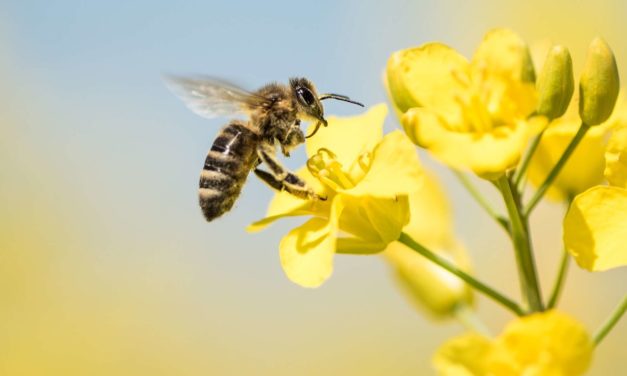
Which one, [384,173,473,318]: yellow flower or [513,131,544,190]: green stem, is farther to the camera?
[384,173,473,318]: yellow flower

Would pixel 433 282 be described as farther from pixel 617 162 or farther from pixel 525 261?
pixel 617 162

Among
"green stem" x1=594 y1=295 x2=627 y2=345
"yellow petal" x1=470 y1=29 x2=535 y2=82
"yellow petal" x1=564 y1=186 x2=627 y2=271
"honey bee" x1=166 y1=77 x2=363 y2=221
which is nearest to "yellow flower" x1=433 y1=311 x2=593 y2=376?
"yellow petal" x1=564 y1=186 x2=627 y2=271

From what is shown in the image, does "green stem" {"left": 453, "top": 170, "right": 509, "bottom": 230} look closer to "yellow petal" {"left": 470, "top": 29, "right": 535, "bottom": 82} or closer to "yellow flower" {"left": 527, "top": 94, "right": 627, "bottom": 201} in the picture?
"yellow flower" {"left": 527, "top": 94, "right": 627, "bottom": 201}

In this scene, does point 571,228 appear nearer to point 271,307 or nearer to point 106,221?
point 271,307

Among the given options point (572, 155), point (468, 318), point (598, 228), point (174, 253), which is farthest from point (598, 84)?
point (174, 253)

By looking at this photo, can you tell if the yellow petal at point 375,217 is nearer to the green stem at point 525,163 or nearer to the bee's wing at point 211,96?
the green stem at point 525,163

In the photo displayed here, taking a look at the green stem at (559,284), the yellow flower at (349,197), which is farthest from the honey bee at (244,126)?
the green stem at (559,284)
